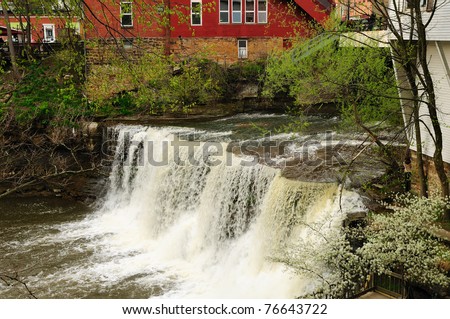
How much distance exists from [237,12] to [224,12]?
689mm

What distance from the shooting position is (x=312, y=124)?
21.2 m

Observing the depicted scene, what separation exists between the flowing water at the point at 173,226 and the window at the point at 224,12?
30.5ft

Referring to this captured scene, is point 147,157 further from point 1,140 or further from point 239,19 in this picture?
point 239,19

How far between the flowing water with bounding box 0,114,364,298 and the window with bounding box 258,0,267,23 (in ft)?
32.0

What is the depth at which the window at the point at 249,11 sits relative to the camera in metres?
27.4

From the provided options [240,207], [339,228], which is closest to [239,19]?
[240,207]

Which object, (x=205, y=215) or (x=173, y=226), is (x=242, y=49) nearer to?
(x=173, y=226)

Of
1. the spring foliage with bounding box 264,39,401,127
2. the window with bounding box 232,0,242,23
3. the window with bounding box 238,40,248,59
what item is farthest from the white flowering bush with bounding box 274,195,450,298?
the window with bounding box 232,0,242,23

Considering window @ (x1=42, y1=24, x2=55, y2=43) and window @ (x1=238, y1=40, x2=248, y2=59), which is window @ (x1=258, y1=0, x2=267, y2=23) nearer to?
window @ (x1=238, y1=40, x2=248, y2=59)

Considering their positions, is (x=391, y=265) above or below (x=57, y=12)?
below

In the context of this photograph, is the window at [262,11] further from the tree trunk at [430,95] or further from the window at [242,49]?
the tree trunk at [430,95]

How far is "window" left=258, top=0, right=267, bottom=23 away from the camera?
27469mm

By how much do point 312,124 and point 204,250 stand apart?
28.0ft

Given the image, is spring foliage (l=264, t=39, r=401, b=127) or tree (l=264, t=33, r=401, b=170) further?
spring foliage (l=264, t=39, r=401, b=127)
